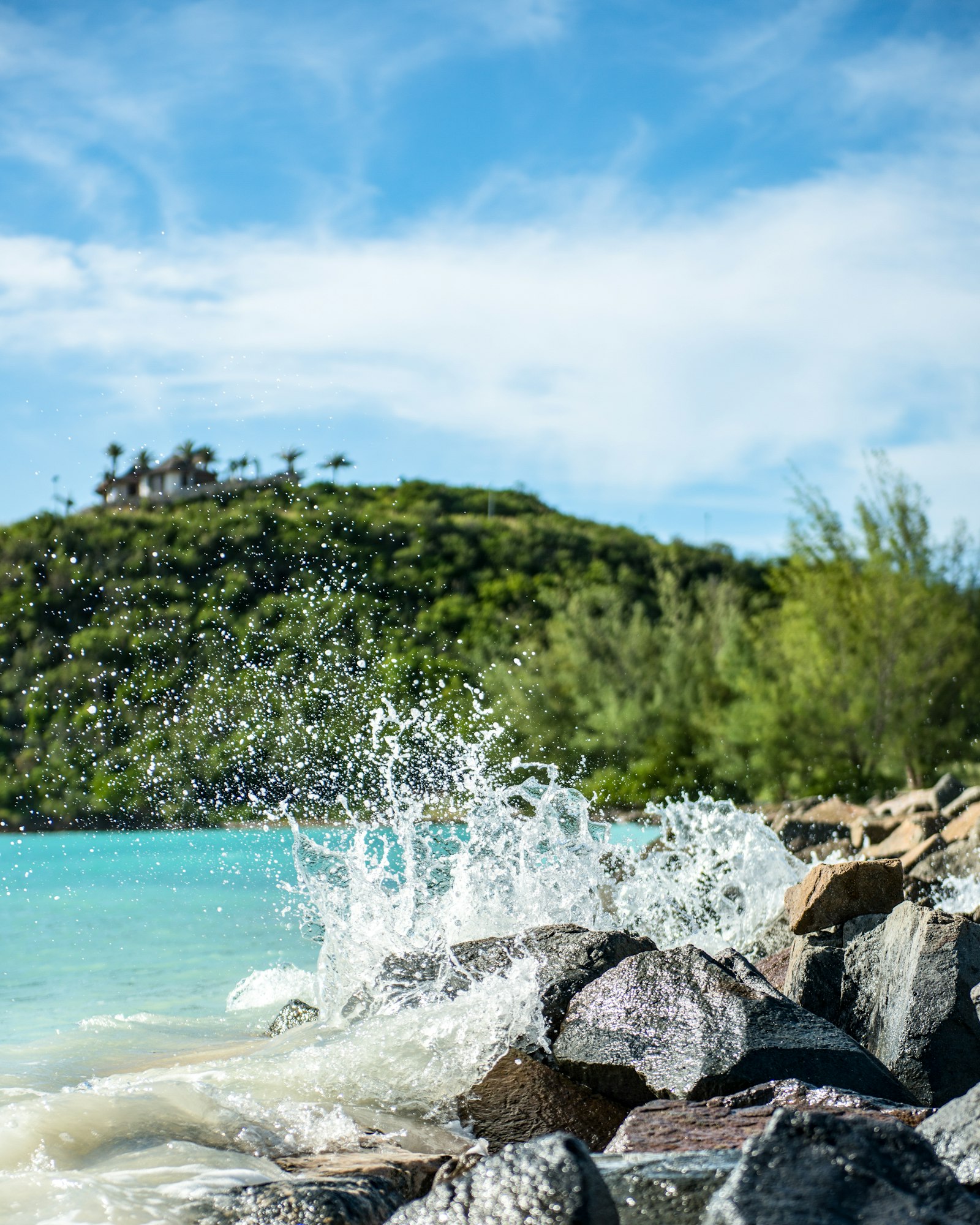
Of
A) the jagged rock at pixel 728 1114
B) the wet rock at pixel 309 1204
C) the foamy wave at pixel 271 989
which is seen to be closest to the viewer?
the wet rock at pixel 309 1204

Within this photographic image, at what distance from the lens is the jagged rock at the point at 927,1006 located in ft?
12.0

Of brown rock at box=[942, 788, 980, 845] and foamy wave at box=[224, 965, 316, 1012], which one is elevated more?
brown rock at box=[942, 788, 980, 845]

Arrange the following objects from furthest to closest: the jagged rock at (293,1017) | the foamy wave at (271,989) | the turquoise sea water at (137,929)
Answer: the turquoise sea water at (137,929)
the foamy wave at (271,989)
the jagged rock at (293,1017)

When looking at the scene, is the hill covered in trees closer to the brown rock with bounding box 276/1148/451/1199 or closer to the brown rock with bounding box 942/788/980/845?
the brown rock with bounding box 942/788/980/845

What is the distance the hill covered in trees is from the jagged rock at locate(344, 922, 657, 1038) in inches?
665

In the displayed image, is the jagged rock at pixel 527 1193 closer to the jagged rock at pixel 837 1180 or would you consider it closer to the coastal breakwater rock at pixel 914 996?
the jagged rock at pixel 837 1180

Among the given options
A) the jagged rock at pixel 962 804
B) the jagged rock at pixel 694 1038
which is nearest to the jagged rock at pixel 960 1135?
the jagged rock at pixel 694 1038

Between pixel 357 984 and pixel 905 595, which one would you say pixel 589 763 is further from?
pixel 357 984

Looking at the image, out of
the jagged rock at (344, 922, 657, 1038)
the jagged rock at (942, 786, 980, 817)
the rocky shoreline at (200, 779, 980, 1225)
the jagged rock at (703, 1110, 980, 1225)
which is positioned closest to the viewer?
the jagged rock at (703, 1110, 980, 1225)

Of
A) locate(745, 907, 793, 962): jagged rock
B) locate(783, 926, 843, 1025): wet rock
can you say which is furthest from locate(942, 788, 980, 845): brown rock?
locate(783, 926, 843, 1025): wet rock

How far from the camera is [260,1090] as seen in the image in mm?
4125

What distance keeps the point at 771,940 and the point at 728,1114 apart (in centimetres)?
259

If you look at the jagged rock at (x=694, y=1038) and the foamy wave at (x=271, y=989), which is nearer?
the jagged rock at (x=694, y=1038)

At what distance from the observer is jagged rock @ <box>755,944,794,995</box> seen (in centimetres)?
483
